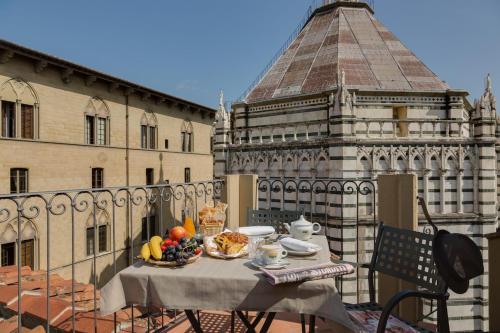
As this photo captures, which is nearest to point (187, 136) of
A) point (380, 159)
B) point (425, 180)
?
point (380, 159)

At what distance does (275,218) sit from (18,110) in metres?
15.7

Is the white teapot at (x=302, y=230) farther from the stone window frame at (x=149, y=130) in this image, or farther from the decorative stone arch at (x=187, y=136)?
the decorative stone arch at (x=187, y=136)

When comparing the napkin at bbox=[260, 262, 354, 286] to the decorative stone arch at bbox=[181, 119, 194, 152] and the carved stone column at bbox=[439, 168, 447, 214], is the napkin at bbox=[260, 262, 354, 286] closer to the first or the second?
the carved stone column at bbox=[439, 168, 447, 214]

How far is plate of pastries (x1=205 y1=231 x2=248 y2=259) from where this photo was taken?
99.2 inches

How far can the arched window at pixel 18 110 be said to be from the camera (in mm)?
14492

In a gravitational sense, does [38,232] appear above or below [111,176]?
below

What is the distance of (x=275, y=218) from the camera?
3992mm

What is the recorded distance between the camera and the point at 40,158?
1570 cm

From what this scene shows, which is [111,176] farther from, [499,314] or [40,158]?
[499,314]

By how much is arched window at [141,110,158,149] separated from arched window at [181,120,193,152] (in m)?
3.48

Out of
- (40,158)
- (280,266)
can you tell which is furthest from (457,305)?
(40,158)

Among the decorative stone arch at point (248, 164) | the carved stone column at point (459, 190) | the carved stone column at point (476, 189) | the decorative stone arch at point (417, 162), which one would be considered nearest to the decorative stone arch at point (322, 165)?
the decorative stone arch at point (417, 162)

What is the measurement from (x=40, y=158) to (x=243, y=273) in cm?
1697

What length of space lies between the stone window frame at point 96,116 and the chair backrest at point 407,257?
18.8 metres
